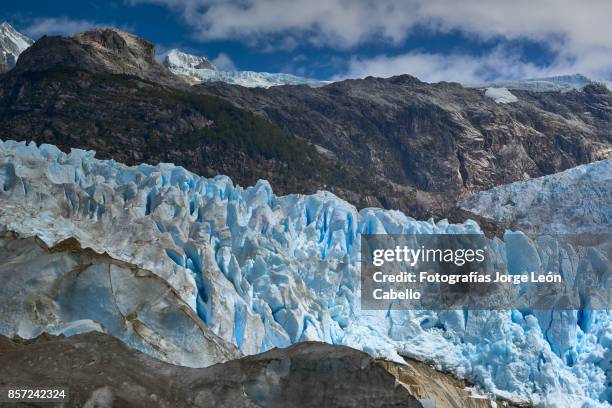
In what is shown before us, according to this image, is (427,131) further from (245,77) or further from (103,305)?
(103,305)

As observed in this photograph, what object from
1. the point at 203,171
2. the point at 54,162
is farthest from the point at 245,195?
the point at 203,171

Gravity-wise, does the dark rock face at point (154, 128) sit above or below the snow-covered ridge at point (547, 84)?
below

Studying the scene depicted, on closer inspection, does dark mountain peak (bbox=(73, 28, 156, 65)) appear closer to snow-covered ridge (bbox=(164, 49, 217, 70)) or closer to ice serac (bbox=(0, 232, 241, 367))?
snow-covered ridge (bbox=(164, 49, 217, 70))

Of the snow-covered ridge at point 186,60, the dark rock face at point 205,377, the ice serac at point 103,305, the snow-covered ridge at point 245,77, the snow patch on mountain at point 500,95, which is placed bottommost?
the dark rock face at point 205,377

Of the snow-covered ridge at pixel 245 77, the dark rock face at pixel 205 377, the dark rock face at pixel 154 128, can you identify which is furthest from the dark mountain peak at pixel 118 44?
the dark rock face at pixel 205 377

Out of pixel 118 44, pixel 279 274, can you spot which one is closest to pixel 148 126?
pixel 118 44

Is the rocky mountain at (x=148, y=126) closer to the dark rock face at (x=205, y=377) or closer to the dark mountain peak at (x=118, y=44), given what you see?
the dark mountain peak at (x=118, y=44)

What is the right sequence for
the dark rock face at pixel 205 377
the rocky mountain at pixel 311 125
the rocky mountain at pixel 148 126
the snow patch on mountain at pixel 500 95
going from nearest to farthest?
the dark rock face at pixel 205 377 < the rocky mountain at pixel 148 126 < the rocky mountain at pixel 311 125 < the snow patch on mountain at pixel 500 95

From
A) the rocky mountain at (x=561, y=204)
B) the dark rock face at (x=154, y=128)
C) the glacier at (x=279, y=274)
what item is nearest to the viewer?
the glacier at (x=279, y=274)

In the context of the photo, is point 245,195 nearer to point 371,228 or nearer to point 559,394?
point 371,228
